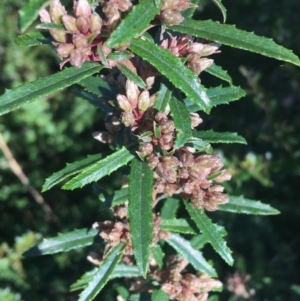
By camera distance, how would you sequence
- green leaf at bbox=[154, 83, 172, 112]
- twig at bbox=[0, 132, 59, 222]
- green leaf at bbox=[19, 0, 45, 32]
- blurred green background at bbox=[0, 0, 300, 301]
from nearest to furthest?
green leaf at bbox=[19, 0, 45, 32] → green leaf at bbox=[154, 83, 172, 112] → blurred green background at bbox=[0, 0, 300, 301] → twig at bbox=[0, 132, 59, 222]

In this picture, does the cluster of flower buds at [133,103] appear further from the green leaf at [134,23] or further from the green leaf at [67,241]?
the green leaf at [67,241]

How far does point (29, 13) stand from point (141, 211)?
0.55 meters

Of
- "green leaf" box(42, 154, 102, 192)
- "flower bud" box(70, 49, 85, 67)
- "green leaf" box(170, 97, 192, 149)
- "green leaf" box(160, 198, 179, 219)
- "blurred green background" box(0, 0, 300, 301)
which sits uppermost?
"flower bud" box(70, 49, 85, 67)

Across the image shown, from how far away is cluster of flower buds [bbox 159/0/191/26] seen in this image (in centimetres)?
116

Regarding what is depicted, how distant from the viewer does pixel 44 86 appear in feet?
3.88

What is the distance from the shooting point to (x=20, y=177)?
2.99 meters

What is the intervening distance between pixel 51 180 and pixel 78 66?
325mm

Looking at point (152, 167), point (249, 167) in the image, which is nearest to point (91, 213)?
point (249, 167)

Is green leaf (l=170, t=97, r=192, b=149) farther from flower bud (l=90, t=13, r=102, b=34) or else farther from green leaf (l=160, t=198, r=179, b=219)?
green leaf (l=160, t=198, r=179, b=219)

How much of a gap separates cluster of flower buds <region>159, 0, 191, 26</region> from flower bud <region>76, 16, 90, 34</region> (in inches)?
7.3

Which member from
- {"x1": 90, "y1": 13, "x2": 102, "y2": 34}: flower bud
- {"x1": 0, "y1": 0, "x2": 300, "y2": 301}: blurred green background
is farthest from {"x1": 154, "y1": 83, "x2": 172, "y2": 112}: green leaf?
{"x1": 0, "y1": 0, "x2": 300, "y2": 301}: blurred green background

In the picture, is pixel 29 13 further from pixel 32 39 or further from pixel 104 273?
pixel 104 273

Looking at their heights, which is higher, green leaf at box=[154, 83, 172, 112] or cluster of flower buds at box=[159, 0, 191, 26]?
cluster of flower buds at box=[159, 0, 191, 26]

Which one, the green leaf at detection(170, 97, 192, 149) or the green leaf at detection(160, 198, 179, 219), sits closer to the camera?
the green leaf at detection(170, 97, 192, 149)
